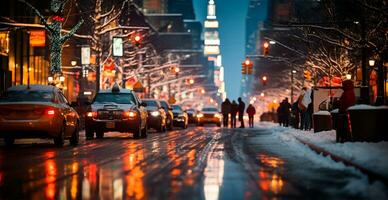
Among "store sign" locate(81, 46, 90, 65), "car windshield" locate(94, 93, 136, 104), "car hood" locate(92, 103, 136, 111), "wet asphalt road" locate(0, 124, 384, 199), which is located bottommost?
"wet asphalt road" locate(0, 124, 384, 199)

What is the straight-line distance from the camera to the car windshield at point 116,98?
2923 cm

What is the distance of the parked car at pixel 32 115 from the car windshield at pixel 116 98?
22.2ft

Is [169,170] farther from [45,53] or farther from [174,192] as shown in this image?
[45,53]

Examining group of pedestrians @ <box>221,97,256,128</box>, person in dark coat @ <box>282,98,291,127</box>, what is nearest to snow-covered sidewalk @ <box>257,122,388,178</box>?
person in dark coat @ <box>282,98,291,127</box>

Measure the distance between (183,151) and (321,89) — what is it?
14.5m

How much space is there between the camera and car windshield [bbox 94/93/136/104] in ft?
95.9

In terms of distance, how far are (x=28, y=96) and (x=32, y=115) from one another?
136cm

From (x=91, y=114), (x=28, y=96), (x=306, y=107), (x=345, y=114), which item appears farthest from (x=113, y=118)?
(x=345, y=114)

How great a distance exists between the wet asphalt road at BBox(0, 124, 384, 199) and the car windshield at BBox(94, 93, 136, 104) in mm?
9482

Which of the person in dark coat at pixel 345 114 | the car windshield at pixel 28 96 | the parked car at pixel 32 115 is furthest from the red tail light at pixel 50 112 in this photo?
the person in dark coat at pixel 345 114

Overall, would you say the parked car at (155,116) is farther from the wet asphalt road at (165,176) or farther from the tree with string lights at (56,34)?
the wet asphalt road at (165,176)

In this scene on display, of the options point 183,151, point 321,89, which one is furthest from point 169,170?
point 321,89

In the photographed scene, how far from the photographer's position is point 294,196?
10570 mm

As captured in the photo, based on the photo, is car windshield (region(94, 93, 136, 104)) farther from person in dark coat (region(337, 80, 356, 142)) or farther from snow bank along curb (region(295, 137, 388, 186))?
person in dark coat (region(337, 80, 356, 142))
